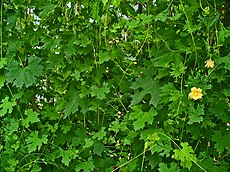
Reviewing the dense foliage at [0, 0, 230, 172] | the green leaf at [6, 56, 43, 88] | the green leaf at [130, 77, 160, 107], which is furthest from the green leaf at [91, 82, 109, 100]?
the green leaf at [6, 56, 43, 88]

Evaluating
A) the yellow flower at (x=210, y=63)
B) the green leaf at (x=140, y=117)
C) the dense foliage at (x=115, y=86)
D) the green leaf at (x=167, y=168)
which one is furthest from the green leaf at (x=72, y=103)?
the yellow flower at (x=210, y=63)

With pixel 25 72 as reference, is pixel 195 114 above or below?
below

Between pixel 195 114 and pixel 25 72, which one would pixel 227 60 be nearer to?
pixel 195 114

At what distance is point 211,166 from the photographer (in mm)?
1686

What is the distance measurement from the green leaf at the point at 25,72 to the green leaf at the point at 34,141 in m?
0.22

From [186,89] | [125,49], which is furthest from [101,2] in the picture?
[186,89]

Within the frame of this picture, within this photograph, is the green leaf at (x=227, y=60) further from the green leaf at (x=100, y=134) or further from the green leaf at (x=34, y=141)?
the green leaf at (x=34, y=141)

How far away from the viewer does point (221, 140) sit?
1.68 metres

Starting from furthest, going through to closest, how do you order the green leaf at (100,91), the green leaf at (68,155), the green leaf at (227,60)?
the green leaf at (68,155) → the green leaf at (100,91) → the green leaf at (227,60)

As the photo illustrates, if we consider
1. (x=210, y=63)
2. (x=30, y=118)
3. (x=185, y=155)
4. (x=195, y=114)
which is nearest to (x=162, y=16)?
(x=210, y=63)

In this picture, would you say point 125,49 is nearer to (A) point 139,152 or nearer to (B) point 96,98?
(B) point 96,98

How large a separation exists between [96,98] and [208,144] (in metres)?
0.45

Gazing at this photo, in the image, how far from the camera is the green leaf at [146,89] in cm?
167

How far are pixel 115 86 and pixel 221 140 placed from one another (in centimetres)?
45
